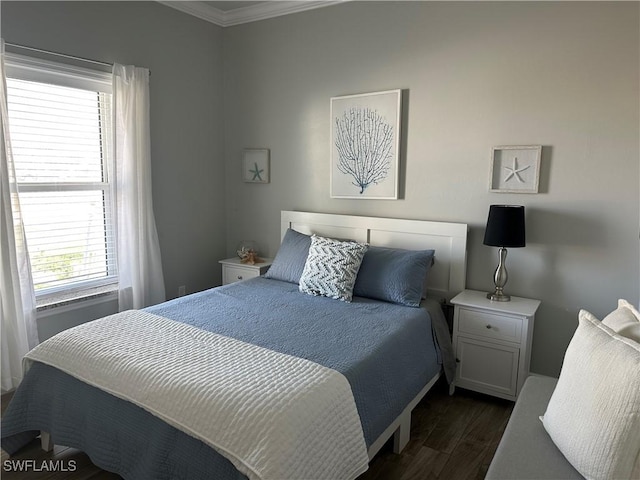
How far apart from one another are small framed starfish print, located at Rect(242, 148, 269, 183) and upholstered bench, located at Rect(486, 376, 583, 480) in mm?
2800

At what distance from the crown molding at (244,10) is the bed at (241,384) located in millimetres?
2120

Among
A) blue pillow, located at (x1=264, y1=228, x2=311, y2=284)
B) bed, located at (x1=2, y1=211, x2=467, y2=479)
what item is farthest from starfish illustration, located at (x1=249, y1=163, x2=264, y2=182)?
bed, located at (x1=2, y1=211, x2=467, y2=479)

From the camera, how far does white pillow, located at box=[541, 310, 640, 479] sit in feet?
4.30

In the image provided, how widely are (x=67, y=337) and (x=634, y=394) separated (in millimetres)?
2282

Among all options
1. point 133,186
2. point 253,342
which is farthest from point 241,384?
point 133,186

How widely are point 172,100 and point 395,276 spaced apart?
91.0 inches

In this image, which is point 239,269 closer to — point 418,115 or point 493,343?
point 418,115

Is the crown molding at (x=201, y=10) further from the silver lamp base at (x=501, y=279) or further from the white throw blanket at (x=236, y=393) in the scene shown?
the silver lamp base at (x=501, y=279)

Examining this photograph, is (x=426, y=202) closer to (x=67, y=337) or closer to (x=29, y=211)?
(x=67, y=337)

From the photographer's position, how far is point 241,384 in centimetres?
169

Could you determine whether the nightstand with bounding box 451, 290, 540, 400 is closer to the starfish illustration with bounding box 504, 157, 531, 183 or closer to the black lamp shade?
the black lamp shade

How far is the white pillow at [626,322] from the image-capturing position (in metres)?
1.57

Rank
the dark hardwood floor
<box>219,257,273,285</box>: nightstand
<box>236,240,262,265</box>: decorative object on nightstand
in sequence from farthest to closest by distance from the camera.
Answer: <box>236,240,262,265</box>: decorative object on nightstand
<box>219,257,273,285</box>: nightstand
the dark hardwood floor

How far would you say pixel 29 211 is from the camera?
2.83m
